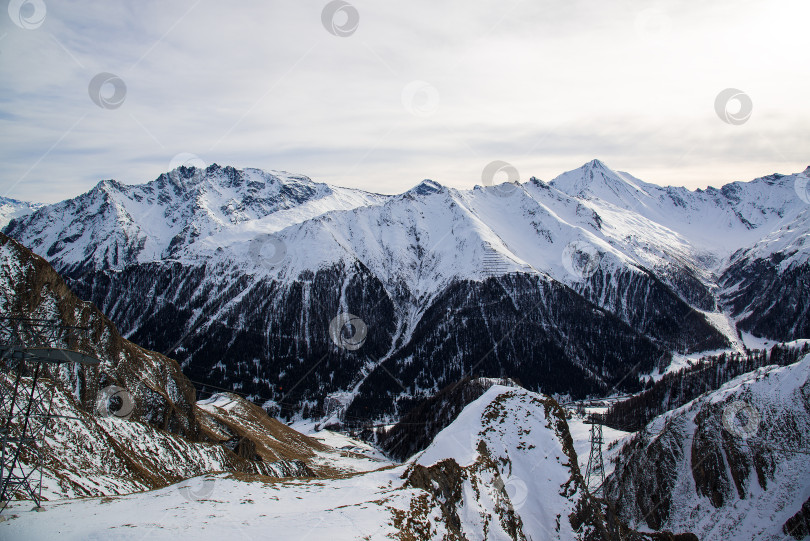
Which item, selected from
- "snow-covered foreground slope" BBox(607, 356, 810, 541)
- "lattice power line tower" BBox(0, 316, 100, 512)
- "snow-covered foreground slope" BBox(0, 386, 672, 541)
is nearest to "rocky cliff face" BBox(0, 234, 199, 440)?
"lattice power line tower" BBox(0, 316, 100, 512)

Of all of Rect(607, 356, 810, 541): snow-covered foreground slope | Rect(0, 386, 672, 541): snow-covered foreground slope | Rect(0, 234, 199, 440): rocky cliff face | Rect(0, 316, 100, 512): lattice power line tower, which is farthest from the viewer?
Rect(607, 356, 810, 541): snow-covered foreground slope

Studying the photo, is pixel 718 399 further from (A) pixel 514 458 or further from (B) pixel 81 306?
(B) pixel 81 306

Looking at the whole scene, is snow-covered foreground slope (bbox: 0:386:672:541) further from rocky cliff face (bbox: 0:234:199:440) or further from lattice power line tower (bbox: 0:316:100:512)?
rocky cliff face (bbox: 0:234:199:440)

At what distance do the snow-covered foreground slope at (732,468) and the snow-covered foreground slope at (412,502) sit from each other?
66.8 feet

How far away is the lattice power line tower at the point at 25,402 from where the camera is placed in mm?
28547

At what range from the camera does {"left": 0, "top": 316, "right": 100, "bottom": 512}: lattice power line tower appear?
93.7 ft

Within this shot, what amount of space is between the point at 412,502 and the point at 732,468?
64221 mm

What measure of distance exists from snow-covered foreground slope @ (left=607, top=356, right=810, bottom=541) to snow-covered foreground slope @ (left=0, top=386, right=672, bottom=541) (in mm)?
20365

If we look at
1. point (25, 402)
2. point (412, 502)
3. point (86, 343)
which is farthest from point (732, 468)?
point (86, 343)

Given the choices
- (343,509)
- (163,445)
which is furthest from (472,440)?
(163,445)

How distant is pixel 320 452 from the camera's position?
129125 mm

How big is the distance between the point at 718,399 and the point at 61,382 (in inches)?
3918

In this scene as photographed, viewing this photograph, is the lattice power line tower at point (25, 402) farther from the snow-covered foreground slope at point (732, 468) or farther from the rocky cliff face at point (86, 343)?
the snow-covered foreground slope at point (732, 468)

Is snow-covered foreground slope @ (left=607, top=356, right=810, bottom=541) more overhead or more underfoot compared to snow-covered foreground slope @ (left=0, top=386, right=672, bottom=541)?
more underfoot
